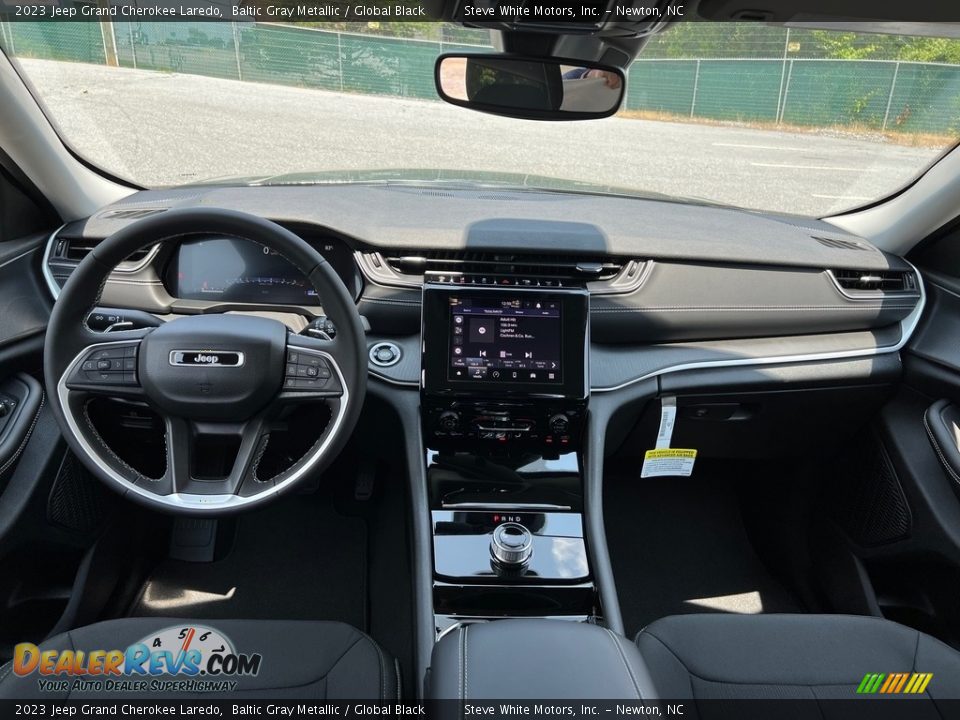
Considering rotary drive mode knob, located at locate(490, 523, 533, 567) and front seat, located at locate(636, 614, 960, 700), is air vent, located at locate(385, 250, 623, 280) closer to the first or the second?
rotary drive mode knob, located at locate(490, 523, 533, 567)

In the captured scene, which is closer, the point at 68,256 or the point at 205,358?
the point at 205,358

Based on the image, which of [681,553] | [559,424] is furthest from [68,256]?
[681,553]

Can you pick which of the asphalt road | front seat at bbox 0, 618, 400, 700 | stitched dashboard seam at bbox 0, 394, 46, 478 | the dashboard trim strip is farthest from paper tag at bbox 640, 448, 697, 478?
stitched dashboard seam at bbox 0, 394, 46, 478

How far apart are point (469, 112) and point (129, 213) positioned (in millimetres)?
1556

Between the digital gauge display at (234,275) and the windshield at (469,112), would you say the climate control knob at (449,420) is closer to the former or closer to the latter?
the digital gauge display at (234,275)

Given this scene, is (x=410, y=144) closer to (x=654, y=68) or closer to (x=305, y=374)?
(x=654, y=68)

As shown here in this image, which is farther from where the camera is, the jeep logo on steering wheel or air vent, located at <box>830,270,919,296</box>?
air vent, located at <box>830,270,919,296</box>

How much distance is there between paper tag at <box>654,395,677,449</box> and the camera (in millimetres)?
2305

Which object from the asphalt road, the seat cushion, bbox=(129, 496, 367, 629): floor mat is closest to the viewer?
the seat cushion

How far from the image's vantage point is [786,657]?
5.44ft

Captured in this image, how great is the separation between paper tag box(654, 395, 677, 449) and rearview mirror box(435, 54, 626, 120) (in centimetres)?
93

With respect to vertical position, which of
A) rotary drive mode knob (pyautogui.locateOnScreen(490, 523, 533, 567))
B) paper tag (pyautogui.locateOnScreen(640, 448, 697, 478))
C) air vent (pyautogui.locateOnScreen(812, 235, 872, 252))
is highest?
air vent (pyautogui.locateOnScreen(812, 235, 872, 252))

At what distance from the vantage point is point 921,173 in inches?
98.0

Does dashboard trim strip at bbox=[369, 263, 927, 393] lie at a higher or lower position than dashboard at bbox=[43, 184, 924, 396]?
lower
